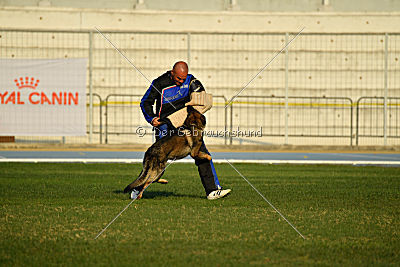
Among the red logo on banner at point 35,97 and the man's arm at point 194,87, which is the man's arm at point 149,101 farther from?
the red logo on banner at point 35,97

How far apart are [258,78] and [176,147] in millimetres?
18892

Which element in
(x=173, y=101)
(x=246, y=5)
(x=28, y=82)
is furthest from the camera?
(x=246, y=5)

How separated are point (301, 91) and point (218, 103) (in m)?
3.46

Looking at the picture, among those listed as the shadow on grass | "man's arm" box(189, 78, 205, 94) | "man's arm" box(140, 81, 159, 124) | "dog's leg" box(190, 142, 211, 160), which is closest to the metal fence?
the shadow on grass

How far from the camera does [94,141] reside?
69.7 feet

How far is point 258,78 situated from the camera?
2670 cm

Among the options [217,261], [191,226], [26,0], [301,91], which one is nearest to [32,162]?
[191,226]

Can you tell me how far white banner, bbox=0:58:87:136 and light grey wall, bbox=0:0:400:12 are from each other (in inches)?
394

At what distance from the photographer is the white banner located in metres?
19.4

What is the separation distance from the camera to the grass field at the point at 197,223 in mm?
5184

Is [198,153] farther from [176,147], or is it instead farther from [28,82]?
[28,82]

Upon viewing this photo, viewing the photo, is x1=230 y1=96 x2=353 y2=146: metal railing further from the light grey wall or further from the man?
the man

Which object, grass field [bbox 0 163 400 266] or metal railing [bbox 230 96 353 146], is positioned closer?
grass field [bbox 0 163 400 266]

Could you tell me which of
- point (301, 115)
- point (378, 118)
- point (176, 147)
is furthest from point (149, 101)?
point (301, 115)
